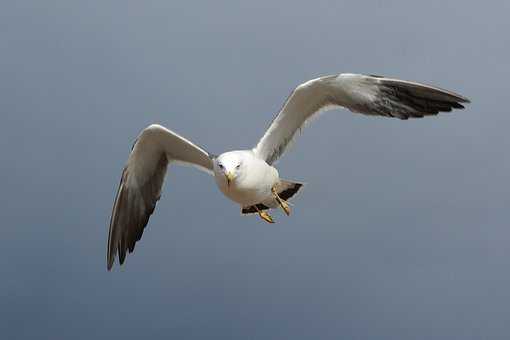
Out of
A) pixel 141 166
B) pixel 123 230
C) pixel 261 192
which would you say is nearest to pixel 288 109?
pixel 261 192

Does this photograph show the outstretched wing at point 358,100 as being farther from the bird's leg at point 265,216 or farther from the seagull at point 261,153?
the bird's leg at point 265,216

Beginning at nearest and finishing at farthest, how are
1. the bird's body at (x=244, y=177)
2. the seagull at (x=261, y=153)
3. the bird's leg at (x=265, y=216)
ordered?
1. the bird's body at (x=244, y=177)
2. the seagull at (x=261, y=153)
3. the bird's leg at (x=265, y=216)

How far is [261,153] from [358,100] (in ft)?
5.87

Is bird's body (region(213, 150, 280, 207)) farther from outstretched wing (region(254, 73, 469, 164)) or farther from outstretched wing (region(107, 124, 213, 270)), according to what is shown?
outstretched wing (region(107, 124, 213, 270))

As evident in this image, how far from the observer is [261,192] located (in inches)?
514

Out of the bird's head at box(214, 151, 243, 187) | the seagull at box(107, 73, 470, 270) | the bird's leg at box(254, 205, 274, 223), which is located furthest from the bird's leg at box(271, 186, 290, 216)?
the bird's head at box(214, 151, 243, 187)

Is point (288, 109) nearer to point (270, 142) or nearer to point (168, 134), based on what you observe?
point (270, 142)

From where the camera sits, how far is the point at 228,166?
12.1 m

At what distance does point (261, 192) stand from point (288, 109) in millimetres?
1455

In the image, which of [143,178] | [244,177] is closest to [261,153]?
[244,177]

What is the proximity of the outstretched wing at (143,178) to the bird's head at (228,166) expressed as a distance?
1.77m

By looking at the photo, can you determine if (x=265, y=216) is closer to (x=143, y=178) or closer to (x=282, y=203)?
(x=282, y=203)

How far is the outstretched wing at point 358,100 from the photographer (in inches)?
505

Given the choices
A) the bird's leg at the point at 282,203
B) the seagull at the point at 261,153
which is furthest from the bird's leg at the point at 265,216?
the bird's leg at the point at 282,203
